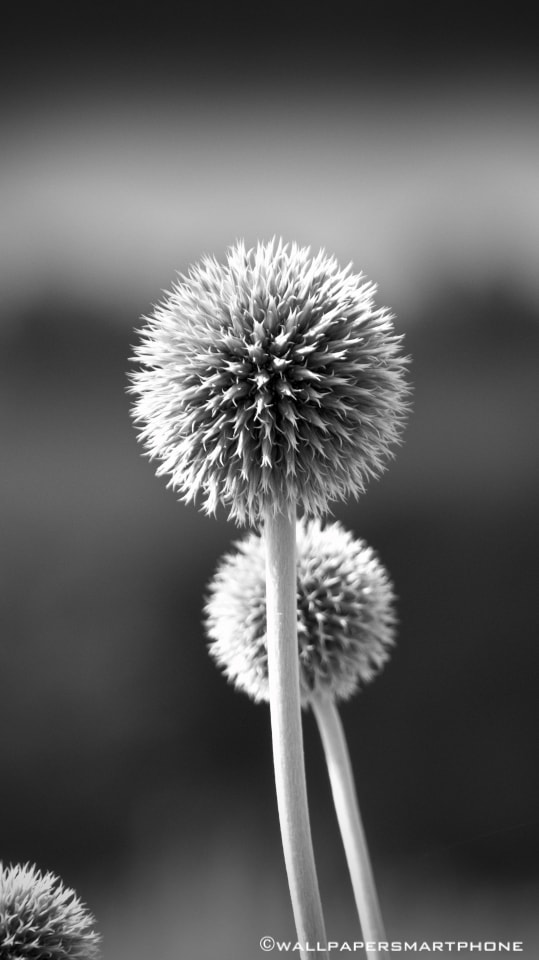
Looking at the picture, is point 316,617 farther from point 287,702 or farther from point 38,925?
point 38,925

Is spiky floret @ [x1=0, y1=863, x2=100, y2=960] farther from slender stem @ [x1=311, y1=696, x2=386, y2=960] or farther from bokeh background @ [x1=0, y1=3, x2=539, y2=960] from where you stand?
bokeh background @ [x1=0, y1=3, x2=539, y2=960]

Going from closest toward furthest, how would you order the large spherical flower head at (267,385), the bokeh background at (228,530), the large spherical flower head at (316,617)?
the large spherical flower head at (267,385)
the large spherical flower head at (316,617)
the bokeh background at (228,530)

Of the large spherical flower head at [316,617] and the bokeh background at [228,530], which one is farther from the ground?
the bokeh background at [228,530]

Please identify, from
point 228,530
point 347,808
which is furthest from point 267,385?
point 228,530

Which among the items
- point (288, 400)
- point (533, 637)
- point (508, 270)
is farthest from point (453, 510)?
point (288, 400)

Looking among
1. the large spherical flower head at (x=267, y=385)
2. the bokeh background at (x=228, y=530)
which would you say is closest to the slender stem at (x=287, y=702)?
the large spherical flower head at (x=267, y=385)

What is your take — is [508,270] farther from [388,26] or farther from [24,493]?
[24,493]

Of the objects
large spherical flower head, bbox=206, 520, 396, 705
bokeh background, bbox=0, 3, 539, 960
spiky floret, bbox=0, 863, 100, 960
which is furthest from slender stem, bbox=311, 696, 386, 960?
bokeh background, bbox=0, 3, 539, 960

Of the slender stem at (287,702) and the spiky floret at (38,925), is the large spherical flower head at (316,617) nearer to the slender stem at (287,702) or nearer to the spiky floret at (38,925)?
the slender stem at (287,702)
